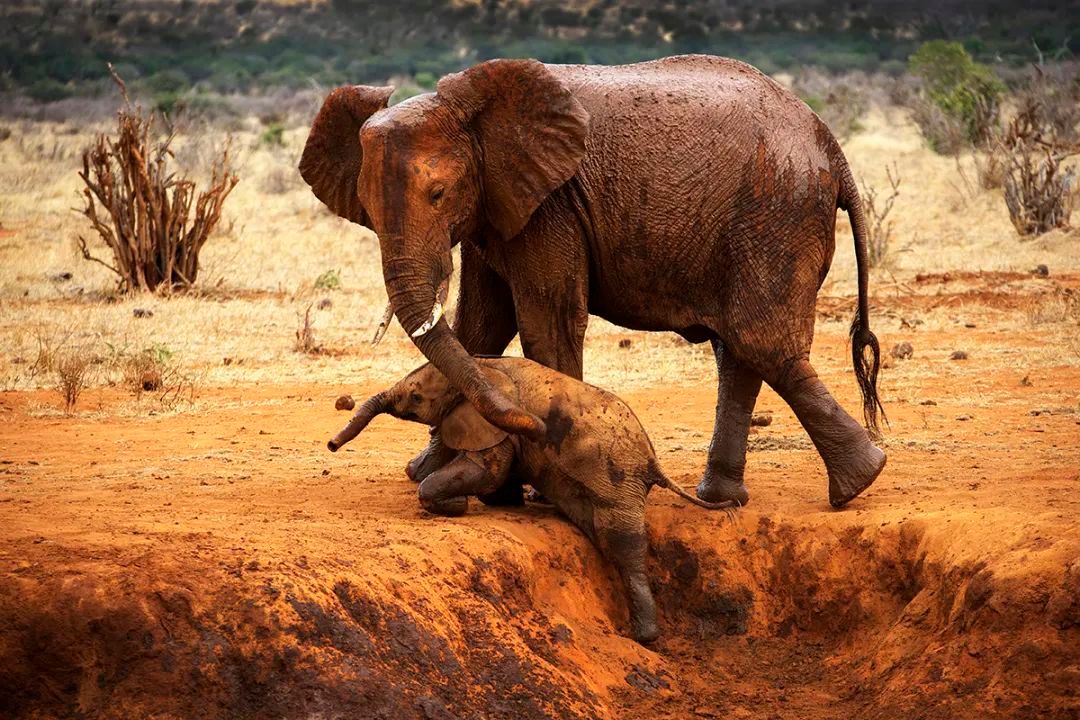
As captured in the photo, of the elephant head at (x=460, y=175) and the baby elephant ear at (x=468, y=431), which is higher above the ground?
the elephant head at (x=460, y=175)

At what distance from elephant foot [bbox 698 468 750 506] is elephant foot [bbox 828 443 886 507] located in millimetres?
457

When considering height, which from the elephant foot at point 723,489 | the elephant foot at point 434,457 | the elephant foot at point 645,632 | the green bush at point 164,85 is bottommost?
the green bush at point 164,85

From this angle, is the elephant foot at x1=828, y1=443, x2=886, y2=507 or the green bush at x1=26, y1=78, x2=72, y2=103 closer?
the elephant foot at x1=828, y1=443, x2=886, y2=507

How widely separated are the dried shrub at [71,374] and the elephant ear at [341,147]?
10.3ft

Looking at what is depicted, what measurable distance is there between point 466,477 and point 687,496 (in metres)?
0.99

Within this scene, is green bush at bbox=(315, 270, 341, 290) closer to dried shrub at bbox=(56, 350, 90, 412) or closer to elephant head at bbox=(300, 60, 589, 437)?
dried shrub at bbox=(56, 350, 90, 412)

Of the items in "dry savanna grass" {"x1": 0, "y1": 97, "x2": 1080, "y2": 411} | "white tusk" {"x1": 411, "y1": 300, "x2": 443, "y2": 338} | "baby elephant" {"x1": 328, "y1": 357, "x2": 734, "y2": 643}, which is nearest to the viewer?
"white tusk" {"x1": 411, "y1": 300, "x2": 443, "y2": 338}

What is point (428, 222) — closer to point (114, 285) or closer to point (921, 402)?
point (921, 402)

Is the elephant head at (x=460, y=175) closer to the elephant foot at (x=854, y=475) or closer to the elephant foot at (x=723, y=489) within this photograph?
the elephant foot at (x=723, y=489)

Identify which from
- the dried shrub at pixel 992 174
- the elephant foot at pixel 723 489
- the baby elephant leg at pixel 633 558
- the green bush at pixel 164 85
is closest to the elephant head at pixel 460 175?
the baby elephant leg at pixel 633 558

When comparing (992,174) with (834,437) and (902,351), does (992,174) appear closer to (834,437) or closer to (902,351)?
(902,351)

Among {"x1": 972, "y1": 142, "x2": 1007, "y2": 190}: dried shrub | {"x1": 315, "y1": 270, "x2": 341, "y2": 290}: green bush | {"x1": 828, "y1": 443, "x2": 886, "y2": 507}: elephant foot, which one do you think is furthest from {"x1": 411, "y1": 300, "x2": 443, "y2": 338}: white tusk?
{"x1": 972, "y1": 142, "x2": 1007, "y2": 190}: dried shrub

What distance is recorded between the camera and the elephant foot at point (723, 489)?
23.8 ft

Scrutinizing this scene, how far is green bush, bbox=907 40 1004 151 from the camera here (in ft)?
75.7
